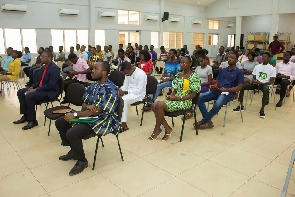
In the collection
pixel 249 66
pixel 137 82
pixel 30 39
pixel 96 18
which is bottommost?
pixel 137 82

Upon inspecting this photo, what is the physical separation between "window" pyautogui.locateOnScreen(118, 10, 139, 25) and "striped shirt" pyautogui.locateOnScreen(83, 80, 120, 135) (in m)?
11.2

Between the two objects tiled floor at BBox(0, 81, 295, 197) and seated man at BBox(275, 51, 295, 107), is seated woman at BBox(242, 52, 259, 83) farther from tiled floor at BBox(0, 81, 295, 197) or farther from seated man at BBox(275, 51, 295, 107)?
tiled floor at BBox(0, 81, 295, 197)

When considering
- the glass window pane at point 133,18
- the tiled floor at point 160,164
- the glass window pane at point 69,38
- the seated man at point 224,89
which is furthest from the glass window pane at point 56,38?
the seated man at point 224,89

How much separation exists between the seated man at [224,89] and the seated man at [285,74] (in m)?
1.95

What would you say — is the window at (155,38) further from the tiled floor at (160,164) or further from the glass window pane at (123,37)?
the tiled floor at (160,164)

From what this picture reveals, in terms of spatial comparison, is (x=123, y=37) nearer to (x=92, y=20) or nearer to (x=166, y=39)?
(x=92, y=20)

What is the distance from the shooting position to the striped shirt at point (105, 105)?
2.56 meters

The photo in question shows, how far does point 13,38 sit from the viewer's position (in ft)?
32.9

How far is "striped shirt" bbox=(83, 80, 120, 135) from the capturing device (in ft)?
8.39

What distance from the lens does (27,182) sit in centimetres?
248

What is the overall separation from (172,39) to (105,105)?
14.0m

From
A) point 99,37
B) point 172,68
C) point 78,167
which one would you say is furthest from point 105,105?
point 99,37

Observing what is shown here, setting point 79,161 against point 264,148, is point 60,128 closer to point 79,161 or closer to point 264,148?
point 79,161

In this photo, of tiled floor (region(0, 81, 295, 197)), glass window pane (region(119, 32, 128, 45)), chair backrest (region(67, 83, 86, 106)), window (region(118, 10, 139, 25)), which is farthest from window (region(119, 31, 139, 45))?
chair backrest (region(67, 83, 86, 106))
